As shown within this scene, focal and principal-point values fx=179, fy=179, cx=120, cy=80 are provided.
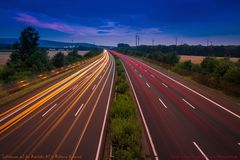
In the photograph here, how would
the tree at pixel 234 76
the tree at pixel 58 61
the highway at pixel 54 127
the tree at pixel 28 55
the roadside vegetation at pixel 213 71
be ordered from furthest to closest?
the tree at pixel 58 61 → the tree at pixel 28 55 → the tree at pixel 234 76 → the roadside vegetation at pixel 213 71 → the highway at pixel 54 127

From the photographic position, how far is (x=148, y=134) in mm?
12219

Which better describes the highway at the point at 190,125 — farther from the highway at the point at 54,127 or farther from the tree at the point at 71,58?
the tree at the point at 71,58

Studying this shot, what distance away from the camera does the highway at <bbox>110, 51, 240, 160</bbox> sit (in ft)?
33.5

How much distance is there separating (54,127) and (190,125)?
398 inches

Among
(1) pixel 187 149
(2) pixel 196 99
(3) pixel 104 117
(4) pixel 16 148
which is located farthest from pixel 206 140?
(4) pixel 16 148

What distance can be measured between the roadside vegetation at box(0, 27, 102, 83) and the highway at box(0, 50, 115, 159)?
32.4 m

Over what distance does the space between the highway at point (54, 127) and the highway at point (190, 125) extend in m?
3.62

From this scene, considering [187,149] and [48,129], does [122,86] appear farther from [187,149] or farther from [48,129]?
[187,149]

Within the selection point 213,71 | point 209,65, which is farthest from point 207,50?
point 213,71

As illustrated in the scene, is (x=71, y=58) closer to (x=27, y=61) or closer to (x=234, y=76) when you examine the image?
(x=27, y=61)

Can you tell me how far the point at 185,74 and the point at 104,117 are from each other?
27176mm

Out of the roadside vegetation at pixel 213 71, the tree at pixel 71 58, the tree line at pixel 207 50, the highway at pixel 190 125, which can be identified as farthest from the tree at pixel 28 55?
the tree line at pixel 207 50

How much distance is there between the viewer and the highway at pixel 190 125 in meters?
10.2

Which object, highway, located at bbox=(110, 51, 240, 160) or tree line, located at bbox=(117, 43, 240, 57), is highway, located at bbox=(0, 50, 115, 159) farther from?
tree line, located at bbox=(117, 43, 240, 57)
